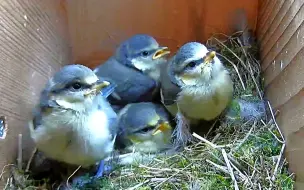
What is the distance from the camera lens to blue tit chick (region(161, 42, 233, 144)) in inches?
80.4

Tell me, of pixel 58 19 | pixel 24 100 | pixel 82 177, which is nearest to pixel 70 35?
pixel 58 19

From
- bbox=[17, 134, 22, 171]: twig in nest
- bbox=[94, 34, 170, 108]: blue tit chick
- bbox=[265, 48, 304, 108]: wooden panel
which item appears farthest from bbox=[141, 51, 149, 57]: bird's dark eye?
bbox=[17, 134, 22, 171]: twig in nest

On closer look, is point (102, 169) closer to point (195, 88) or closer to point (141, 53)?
point (195, 88)

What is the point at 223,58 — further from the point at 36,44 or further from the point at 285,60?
the point at 36,44

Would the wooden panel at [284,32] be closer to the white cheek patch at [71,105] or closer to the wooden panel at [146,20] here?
the wooden panel at [146,20]

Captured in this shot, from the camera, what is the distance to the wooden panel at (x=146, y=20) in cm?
239

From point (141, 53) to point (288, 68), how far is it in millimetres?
728

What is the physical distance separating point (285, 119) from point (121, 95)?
0.74 metres

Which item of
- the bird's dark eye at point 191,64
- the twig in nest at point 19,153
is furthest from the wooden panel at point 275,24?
the twig in nest at point 19,153

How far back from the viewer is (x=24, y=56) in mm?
1910

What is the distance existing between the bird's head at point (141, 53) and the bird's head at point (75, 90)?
1.90 feet

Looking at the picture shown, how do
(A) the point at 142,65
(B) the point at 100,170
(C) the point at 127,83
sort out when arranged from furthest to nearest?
1. (A) the point at 142,65
2. (C) the point at 127,83
3. (B) the point at 100,170

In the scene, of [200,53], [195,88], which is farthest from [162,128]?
[200,53]

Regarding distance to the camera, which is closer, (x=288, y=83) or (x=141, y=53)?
(x=288, y=83)
